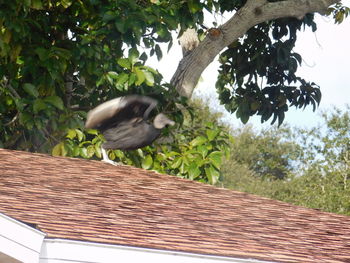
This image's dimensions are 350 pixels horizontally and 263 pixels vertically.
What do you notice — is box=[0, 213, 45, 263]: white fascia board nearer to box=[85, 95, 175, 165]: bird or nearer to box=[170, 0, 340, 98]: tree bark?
box=[85, 95, 175, 165]: bird

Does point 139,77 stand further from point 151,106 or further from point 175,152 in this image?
point 151,106

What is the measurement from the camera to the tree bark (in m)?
13.2

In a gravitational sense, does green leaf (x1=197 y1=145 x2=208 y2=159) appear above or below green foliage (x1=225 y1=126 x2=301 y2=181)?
below

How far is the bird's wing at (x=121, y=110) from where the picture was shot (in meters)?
8.06

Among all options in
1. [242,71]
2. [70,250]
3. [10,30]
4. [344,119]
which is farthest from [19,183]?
[344,119]

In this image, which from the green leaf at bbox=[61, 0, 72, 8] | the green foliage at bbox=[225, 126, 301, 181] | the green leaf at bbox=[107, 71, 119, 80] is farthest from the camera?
the green foliage at bbox=[225, 126, 301, 181]

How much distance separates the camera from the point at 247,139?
4969 cm

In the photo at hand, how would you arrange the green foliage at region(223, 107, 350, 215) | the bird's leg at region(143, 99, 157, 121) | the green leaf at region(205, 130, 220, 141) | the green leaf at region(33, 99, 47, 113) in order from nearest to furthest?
the bird's leg at region(143, 99, 157, 121) → the green leaf at region(33, 99, 47, 113) → the green leaf at region(205, 130, 220, 141) → the green foliage at region(223, 107, 350, 215)

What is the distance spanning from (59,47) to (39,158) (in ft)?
8.53

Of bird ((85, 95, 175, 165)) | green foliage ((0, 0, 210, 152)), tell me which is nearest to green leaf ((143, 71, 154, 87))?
green foliage ((0, 0, 210, 152))

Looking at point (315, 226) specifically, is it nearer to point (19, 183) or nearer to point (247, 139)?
point (19, 183)

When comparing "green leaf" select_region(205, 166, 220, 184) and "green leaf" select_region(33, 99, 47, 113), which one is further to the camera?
"green leaf" select_region(205, 166, 220, 184)

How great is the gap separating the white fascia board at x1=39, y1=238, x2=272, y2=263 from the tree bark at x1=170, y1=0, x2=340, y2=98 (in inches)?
334

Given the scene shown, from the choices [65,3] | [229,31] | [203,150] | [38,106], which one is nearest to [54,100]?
[38,106]
